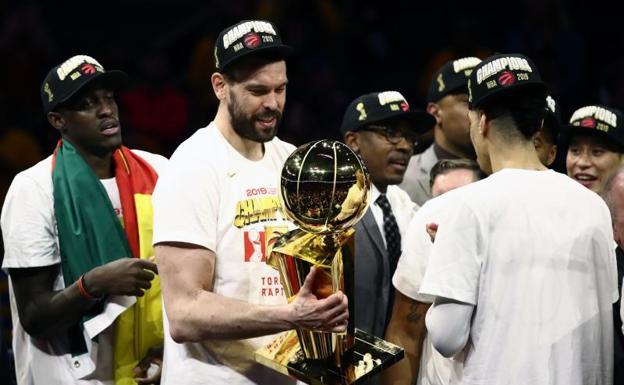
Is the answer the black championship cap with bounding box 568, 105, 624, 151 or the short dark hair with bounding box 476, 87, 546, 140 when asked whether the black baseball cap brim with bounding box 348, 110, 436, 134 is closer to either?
the black championship cap with bounding box 568, 105, 624, 151

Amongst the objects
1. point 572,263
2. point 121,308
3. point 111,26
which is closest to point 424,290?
point 572,263

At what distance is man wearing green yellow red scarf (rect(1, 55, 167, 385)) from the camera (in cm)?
328

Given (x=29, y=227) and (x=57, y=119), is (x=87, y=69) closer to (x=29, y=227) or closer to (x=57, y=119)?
(x=57, y=119)

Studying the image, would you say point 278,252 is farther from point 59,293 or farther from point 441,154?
point 441,154

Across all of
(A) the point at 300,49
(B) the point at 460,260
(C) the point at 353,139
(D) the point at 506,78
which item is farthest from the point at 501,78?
(A) the point at 300,49

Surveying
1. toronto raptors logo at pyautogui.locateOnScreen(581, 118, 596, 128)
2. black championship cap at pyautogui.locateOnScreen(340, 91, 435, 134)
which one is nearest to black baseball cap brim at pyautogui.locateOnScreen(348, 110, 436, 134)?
black championship cap at pyautogui.locateOnScreen(340, 91, 435, 134)

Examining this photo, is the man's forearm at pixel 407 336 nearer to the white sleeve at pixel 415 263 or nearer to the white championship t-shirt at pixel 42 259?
the white sleeve at pixel 415 263

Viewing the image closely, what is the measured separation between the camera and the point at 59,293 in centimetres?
328

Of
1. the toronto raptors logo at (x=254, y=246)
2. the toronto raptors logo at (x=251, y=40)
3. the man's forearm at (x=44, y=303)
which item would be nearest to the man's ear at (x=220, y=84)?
the toronto raptors logo at (x=251, y=40)

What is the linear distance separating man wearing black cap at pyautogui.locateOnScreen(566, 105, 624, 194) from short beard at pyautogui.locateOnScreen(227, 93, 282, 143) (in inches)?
65.4

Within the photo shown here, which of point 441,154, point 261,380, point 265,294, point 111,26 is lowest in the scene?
point 261,380

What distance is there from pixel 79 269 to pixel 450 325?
147 cm

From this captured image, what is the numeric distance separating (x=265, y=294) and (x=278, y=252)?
345 mm

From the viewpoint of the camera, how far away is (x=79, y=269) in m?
3.35
